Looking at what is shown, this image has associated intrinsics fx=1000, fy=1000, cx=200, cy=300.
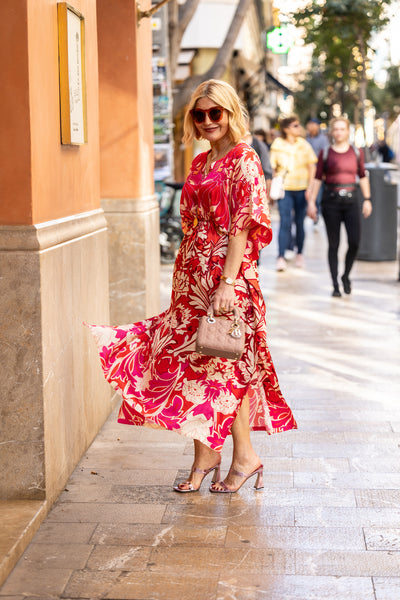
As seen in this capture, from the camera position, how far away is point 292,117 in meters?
13.3

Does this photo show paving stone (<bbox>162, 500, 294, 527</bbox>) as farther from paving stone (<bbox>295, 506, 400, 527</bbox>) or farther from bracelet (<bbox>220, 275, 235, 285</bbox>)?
bracelet (<bbox>220, 275, 235, 285</bbox>)

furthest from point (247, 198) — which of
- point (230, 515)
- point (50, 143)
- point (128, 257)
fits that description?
point (128, 257)

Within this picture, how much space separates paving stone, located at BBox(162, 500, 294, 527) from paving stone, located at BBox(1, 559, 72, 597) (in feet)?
2.32

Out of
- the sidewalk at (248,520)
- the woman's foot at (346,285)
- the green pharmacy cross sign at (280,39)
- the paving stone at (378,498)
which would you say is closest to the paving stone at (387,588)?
the sidewalk at (248,520)

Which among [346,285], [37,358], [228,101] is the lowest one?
[346,285]

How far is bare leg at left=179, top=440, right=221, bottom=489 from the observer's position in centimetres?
489

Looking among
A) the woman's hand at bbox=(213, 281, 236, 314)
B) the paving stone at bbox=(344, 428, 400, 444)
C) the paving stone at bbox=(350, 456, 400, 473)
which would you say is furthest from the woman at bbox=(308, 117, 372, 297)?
the woman's hand at bbox=(213, 281, 236, 314)

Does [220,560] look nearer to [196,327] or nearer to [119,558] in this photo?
[119,558]

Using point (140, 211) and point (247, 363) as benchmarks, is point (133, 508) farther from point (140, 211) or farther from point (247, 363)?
point (140, 211)

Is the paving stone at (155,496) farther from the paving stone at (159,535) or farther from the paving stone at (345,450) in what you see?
the paving stone at (345,450)

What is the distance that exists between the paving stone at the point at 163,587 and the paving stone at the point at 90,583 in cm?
3

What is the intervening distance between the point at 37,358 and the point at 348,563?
61.8 inches

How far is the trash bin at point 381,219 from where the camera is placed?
14.2m

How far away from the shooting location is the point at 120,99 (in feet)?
23.5
